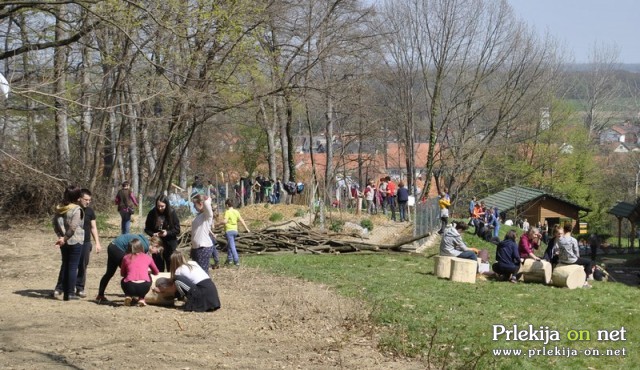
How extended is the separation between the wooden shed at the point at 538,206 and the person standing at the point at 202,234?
40510 millimetres

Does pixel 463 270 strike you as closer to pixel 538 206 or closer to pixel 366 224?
pixel 366 224

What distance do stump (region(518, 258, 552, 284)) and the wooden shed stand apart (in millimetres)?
35147

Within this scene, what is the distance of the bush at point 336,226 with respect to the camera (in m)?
25.2

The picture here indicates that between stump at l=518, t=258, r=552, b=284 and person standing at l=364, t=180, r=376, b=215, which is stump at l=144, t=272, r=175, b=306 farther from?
person standing at l=364, t=180, r=376, b=215

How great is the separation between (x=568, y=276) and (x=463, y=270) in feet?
7.32

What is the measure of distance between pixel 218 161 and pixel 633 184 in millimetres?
42274

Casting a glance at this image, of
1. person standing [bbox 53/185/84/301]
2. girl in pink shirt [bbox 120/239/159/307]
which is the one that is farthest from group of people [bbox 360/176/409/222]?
person standing [bbox 53/185/84/301]

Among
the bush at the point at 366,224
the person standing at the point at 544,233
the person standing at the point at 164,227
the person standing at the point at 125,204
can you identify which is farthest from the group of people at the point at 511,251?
the person standing at the point at 544,233

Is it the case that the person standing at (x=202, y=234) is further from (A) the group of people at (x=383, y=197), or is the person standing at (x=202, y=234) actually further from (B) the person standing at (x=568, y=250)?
(A) the group of people at (x=383, y=197)

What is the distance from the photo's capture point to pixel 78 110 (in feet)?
63.3

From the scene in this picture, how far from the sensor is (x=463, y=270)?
16969 mm

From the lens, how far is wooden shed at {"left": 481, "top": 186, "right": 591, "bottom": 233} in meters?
53.1

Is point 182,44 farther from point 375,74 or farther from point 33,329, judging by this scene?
point 375,74

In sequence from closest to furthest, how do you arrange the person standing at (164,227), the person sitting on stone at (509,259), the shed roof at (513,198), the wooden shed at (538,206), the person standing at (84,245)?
the person standing at (84,245) → the person standing at (164,227) → the person sitting on stone at (509,259) → the shed roof at (513,198) → the wooden shed at (538,206)
